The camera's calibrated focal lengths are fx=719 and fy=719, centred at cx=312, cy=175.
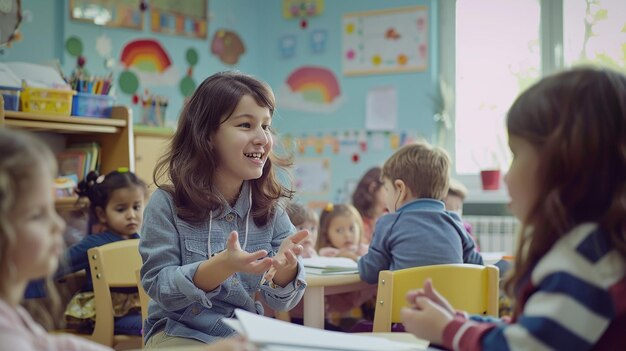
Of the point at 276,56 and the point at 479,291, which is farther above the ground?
the point at 276,56

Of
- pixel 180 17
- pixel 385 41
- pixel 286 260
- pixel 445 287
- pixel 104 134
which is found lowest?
pixel 445 287

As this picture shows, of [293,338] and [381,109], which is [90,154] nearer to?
[381,109]

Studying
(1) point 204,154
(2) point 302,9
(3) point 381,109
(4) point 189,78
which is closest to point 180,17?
(4) point 189,78

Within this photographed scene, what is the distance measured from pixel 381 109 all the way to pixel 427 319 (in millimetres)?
4470

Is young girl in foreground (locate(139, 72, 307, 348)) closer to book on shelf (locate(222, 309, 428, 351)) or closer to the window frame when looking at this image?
book on shelf (locate(222, 309, 428, 351))

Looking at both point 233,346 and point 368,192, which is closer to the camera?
point 233,346

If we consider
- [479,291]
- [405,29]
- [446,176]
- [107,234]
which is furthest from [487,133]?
[479,291]

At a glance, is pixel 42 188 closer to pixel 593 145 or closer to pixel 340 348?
pixel 340 348

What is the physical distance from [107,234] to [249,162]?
149cm

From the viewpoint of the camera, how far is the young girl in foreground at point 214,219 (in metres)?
1.63

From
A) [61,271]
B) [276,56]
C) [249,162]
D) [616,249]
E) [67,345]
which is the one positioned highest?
[276,56]

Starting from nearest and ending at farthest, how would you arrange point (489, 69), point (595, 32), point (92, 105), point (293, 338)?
1. point (293, 338)
2. point (92, 105)
3. point (595, 32)
4. point (489, 69)

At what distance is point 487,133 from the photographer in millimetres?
5180

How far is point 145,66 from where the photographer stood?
5.04 meters
